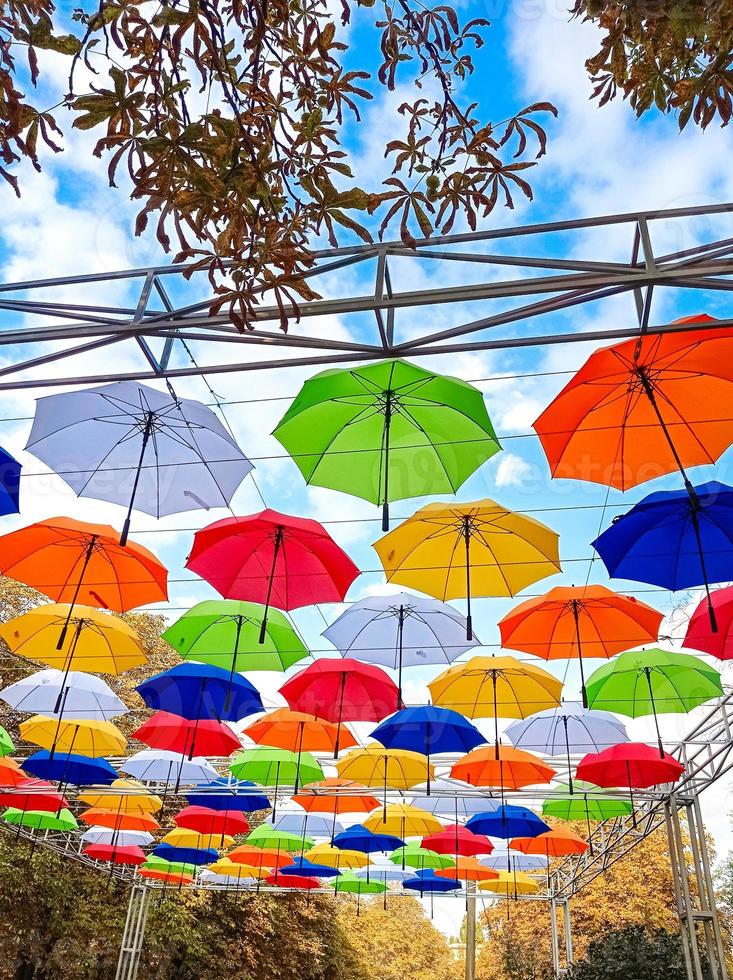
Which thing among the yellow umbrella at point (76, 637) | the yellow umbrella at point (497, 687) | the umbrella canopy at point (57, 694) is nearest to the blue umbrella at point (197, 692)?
the yellow umbrella at point (76, 637)

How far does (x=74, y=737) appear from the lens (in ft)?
33.6

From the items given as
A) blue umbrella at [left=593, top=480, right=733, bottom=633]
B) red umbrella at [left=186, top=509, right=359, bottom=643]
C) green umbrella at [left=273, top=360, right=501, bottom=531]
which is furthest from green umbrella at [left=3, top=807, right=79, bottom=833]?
blue umbrella at [left=593, top=480, right=733, bottom=633]

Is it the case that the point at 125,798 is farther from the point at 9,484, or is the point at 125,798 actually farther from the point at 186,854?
the point at 9,484

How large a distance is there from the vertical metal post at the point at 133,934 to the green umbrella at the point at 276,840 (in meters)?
4.05

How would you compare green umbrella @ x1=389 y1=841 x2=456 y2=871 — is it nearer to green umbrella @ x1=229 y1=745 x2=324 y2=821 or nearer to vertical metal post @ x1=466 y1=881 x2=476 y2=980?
green umbrella @ x1=229 y1=745 x2=324 y2=821

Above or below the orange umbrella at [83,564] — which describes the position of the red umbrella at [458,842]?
below

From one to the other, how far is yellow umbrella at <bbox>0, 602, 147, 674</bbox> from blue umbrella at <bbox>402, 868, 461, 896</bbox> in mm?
8725

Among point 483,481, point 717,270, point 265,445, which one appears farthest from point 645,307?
point 265,445

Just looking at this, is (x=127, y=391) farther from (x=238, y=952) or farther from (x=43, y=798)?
(x=238, y=952)

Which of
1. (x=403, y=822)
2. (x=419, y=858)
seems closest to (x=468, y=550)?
(x=403, y=822)

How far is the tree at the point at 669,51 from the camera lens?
1890 mm

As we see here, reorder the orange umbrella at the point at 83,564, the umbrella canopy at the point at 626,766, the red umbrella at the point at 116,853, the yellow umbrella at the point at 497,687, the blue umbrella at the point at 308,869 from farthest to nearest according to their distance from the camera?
the blue umbrella at the point at 308,869, the red umbrella at the point at 116,853, the umbrella canopy at the point at 626,766, the yellow umbrella at the point at 497,687, the orange umbrella at the point at 83,564

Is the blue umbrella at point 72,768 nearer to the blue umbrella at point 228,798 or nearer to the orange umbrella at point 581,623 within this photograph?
the blue umbrella at point 228,798

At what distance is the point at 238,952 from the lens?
17.5 m
